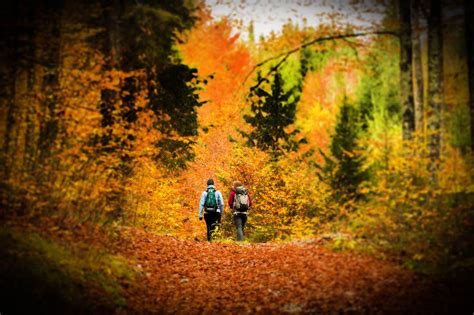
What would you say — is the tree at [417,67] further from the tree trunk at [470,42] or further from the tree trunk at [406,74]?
the tree trunk at [470,42]

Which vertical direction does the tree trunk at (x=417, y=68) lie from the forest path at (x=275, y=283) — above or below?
above

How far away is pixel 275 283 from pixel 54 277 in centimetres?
401

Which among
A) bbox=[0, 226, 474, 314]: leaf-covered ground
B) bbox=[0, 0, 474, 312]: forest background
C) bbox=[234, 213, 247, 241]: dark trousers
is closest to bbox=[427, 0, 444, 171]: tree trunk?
bbox=[0, 0, 474, 312]: forest background

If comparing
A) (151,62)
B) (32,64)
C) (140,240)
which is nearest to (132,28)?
(151,62)

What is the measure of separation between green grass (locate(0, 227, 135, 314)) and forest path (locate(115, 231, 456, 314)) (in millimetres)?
501

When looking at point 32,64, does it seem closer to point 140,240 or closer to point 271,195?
point 140,240

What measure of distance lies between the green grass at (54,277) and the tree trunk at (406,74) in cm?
694

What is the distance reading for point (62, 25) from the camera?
327 inches

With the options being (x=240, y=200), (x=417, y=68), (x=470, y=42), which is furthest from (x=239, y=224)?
(x=470, y=42)

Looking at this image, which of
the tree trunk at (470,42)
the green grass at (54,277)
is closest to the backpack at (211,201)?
the green grass at (54,277)

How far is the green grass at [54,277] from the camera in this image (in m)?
5.84

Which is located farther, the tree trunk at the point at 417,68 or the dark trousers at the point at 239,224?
the dark trousers at the point at 239,224

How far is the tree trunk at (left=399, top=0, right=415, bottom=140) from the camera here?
28.8 feet

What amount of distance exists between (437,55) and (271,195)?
735 centimetres
